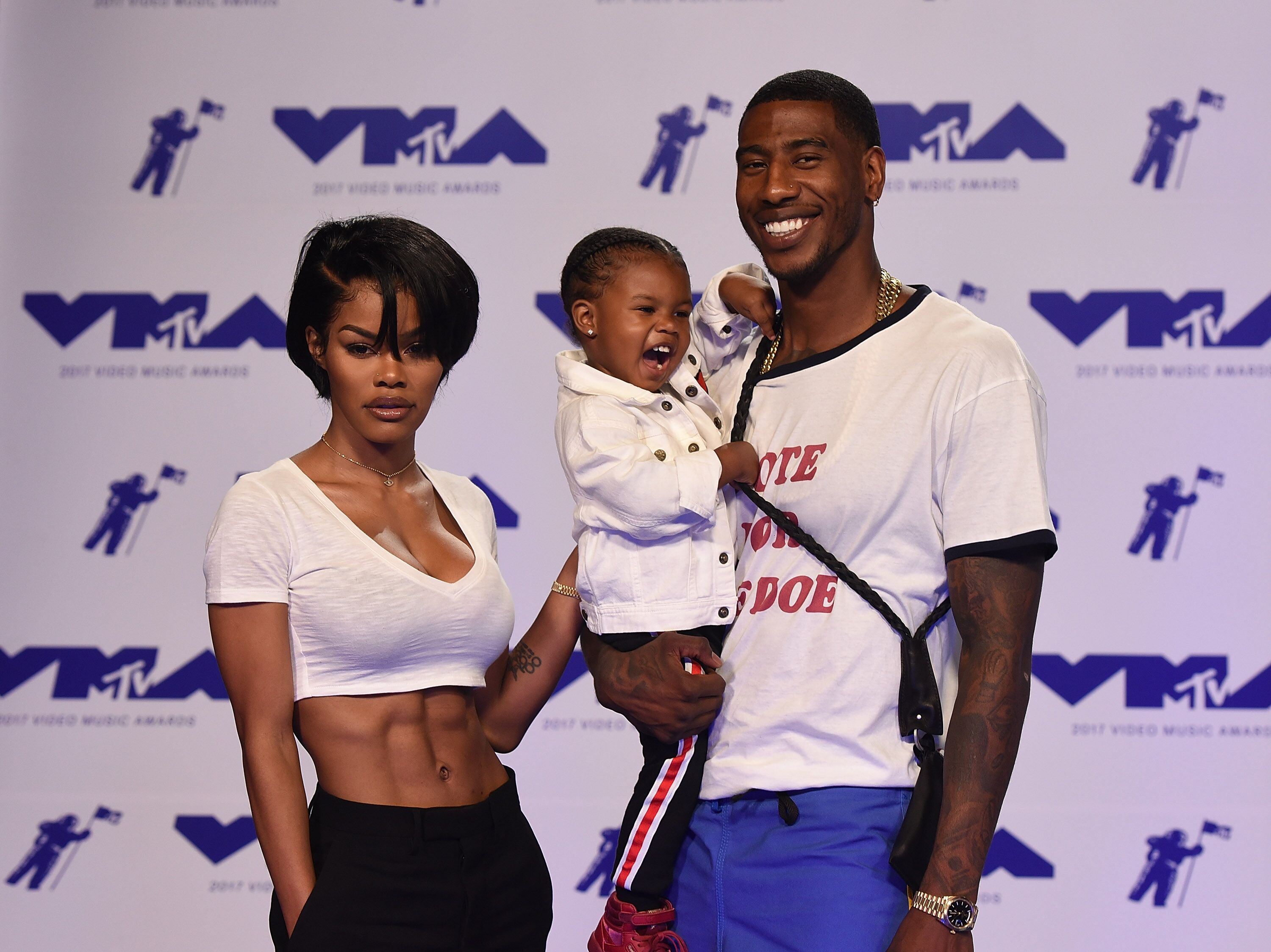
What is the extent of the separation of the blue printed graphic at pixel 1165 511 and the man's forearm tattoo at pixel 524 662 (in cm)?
212

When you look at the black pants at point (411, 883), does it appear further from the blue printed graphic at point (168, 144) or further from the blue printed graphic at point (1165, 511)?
the blue printed graphic at point (168, 144)

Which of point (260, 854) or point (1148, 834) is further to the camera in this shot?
point (260, 854)

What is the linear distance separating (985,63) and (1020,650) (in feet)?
8.53

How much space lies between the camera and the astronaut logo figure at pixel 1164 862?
132 inches

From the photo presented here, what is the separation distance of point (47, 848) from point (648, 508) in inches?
113

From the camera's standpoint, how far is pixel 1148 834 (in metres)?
3.36

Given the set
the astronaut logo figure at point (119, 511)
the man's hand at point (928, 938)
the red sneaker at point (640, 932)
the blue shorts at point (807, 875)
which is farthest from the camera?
the astronaut logo figure at point (119, 511)

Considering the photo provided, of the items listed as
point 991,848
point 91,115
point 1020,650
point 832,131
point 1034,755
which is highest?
point 91,115

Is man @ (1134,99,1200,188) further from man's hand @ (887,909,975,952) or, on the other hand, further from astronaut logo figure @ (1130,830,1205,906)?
man's hand @ (887,909,975,952)

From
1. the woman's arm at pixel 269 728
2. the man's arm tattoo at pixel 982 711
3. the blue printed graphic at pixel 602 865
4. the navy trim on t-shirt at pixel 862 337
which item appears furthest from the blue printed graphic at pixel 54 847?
the man's arm tattoo at pixel 982 711

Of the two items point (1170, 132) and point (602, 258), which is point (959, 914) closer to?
point (602, 258)

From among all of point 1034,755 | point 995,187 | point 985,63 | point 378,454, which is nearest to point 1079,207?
point 995,187

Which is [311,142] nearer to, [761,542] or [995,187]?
[995,187]


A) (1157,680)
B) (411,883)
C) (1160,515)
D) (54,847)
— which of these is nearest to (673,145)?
(1160,515)
